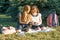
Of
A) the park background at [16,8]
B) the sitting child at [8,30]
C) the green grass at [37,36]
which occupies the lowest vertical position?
the green grass at [37,36]

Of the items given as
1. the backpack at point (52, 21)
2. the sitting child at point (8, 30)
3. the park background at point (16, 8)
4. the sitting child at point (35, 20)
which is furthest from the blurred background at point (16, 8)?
the sitting child at point (8, 30)

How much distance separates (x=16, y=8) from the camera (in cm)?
1027

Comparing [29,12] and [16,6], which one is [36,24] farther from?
[16,6]

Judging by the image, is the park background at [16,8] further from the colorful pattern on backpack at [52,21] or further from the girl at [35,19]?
the girl at [35,19]

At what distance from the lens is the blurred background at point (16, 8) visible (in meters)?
10.1

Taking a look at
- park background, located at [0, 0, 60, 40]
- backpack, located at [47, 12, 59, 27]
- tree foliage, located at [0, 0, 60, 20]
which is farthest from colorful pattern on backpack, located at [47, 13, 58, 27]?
tree foliage, located at [0, 0, 60, 20]

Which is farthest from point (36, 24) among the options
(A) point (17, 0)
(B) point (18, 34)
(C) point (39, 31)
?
(A) point (17, 0)

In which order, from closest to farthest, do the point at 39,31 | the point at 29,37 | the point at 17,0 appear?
the point at 29,37 → the point at 39,31 → the point at 17,0

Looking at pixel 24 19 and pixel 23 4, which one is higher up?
pixel 23 4

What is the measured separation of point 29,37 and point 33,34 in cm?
37

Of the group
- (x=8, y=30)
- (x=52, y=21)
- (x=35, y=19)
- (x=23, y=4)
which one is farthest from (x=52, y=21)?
(x=8, y=30)

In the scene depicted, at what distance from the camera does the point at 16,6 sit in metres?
10.2

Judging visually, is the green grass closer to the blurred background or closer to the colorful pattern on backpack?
the colorful pattern on backpack

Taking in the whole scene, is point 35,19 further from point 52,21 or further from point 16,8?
point 16,8
